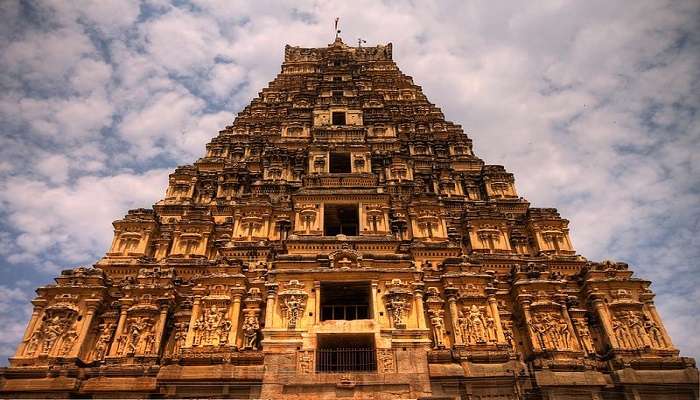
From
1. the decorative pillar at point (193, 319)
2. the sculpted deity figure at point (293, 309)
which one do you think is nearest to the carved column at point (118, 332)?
the decorative pillar at point (193, 319)

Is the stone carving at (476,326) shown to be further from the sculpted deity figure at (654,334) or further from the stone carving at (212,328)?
the stone carving at (212,328)

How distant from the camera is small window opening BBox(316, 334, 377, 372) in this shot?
16734 millimetres

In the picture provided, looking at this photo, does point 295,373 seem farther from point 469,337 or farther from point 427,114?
point 427,114

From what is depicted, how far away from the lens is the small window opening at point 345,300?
1852 cm

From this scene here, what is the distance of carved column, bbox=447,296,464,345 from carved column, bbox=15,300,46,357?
692 inches

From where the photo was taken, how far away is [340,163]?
28.0 metres

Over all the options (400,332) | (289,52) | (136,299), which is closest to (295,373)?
(400,332)

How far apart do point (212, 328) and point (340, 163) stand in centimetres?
1335

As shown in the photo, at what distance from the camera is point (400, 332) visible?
16.6 m

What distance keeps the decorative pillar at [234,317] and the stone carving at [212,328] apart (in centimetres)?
17

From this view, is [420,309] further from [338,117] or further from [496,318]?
[338,117]

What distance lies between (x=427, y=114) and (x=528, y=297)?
18.1 meters

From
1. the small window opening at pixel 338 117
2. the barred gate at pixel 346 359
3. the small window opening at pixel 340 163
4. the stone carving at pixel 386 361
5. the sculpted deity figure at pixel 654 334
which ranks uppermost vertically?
the small window opening at pixel 338 117

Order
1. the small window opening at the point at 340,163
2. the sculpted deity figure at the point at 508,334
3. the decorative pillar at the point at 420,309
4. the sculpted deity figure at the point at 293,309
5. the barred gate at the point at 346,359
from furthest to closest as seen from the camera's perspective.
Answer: the small window opening at the point at 340,163, the sculpted deity figure at the point at 508,334, the decorative pillar at the point at 420,309, the sculpted deity figure at the point at 293,309, the barred gate at the point at 346,359
